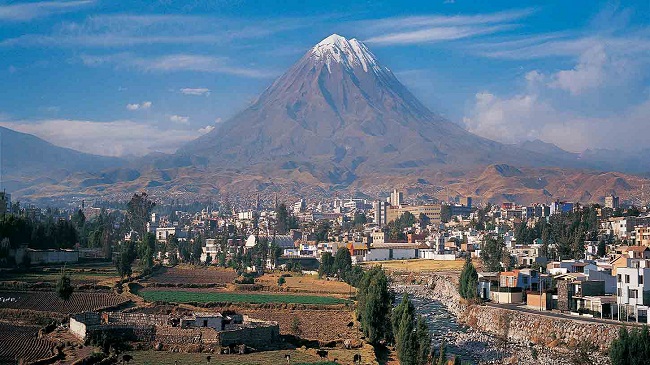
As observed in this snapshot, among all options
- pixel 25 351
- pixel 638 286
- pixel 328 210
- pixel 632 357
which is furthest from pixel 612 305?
pixel 328 210

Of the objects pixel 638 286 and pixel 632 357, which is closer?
pixel 632 357

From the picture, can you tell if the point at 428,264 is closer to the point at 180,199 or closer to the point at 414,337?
the point at 414,337

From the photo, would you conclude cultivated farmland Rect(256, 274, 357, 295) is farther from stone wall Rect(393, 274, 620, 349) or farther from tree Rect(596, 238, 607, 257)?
tree Rect(596, 238, 607, 257)

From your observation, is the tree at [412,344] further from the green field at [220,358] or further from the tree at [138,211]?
the tree at [138,211]

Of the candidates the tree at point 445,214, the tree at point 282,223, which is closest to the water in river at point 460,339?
the tree at point 282,223

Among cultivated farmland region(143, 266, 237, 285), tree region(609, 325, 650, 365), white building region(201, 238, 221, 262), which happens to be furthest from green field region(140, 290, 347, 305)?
white building region(201, 238, 221, 262)
